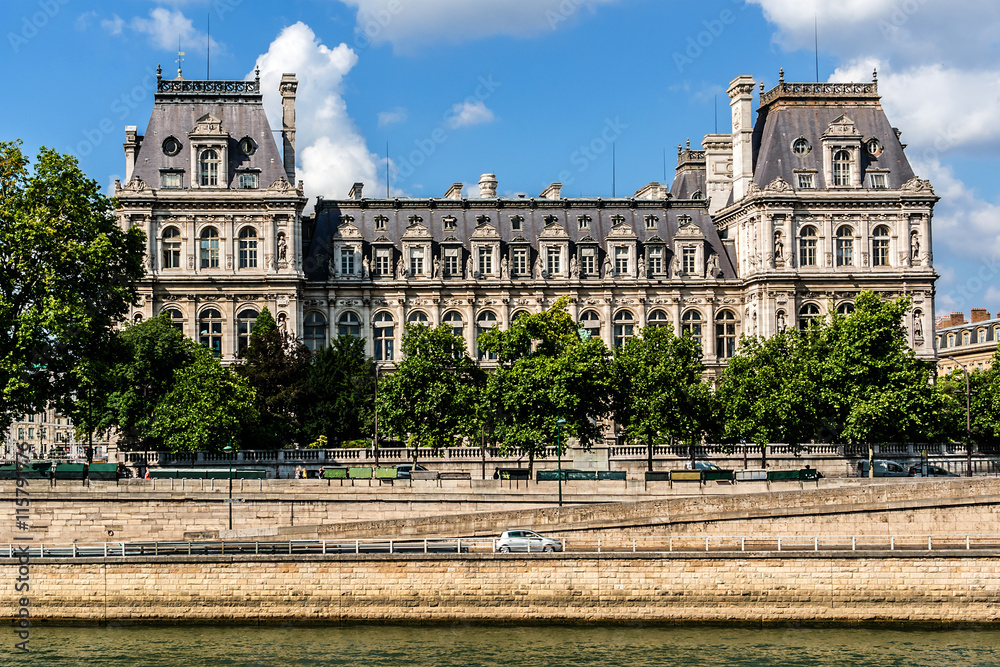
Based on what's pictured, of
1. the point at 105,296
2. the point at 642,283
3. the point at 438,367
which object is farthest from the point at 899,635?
the point at 642,283

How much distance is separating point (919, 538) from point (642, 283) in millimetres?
38486

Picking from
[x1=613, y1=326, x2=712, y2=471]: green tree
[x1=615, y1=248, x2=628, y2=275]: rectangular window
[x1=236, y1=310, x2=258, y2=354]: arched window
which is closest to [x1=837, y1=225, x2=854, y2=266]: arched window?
[x1=615, y1=248, x2=628, y2=275]: rectangular window

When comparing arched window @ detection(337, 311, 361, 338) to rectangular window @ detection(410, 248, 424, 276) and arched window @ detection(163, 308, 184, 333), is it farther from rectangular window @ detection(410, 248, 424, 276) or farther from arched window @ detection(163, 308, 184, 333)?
arched window @ detection(163, 308, 184, 333)

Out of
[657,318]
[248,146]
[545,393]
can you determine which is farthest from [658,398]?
[248,146]

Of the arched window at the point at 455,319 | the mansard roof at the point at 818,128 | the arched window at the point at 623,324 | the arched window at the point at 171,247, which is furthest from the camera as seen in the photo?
the arched window at the point at 623,324

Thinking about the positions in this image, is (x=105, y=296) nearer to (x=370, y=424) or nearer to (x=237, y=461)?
(x=237, y=461)

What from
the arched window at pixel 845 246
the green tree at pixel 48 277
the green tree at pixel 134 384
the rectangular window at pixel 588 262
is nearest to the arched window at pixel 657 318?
the rectangular window at pixel 588 262

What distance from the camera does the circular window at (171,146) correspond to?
83.1 m

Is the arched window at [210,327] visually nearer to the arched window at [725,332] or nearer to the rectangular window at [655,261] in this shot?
the rectangular window at [655,261]

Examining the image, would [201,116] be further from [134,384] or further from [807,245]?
[807,245]

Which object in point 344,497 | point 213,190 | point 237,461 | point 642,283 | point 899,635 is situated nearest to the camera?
point 899,635

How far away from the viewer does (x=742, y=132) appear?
88.1 metres

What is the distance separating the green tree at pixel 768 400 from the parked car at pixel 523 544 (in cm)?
2277

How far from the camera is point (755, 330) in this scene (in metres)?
86.4
